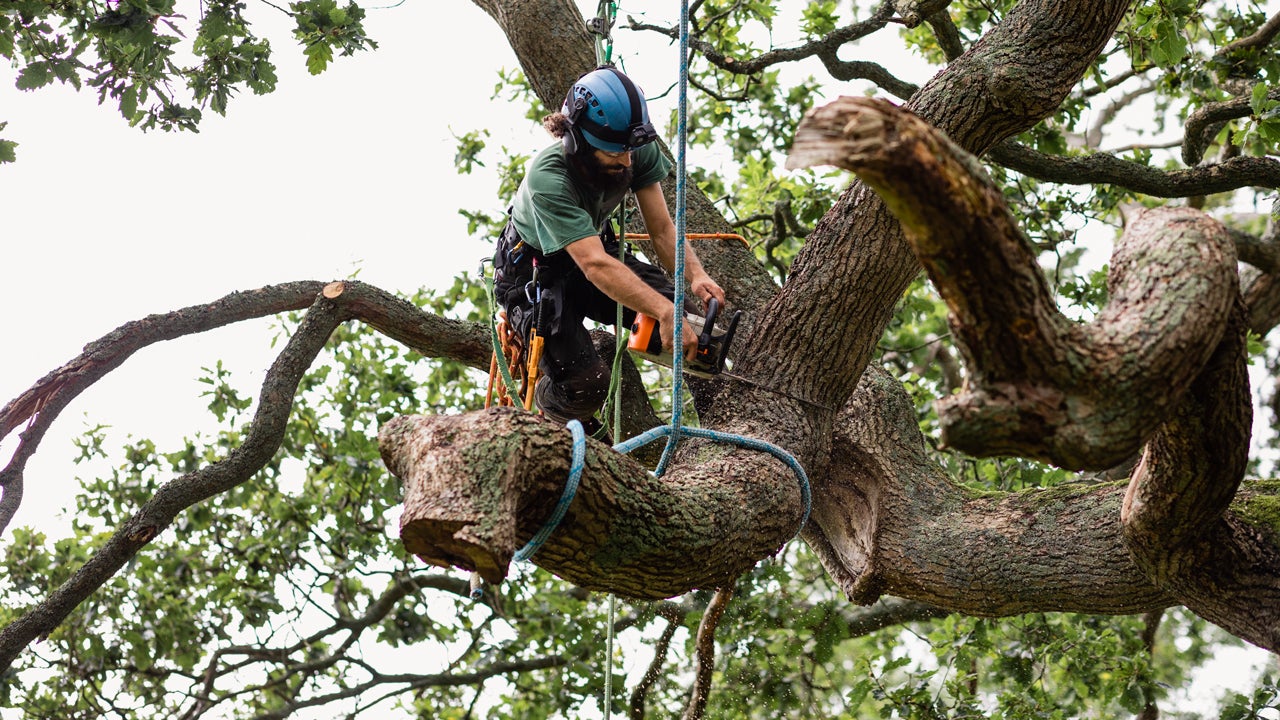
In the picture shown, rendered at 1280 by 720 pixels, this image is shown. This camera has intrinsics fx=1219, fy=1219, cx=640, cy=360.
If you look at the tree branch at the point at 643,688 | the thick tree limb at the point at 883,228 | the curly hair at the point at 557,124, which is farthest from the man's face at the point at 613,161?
the tree branch at the point at 643,688

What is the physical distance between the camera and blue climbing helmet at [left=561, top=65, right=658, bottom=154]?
3.63m

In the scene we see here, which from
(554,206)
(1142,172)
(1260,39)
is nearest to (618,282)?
(554,206)

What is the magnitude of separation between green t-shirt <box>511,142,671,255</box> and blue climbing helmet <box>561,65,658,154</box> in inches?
3.7

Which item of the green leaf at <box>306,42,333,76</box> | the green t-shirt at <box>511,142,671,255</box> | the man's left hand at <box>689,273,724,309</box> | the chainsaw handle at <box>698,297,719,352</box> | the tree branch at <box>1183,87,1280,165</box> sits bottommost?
the chainsaw handle at <box>698,297,719,352</box>

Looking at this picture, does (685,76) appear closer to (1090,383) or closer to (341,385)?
(1090,383)

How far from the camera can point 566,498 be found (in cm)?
255

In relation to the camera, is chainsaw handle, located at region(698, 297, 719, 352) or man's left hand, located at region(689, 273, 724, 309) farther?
man's left hand, located at region(689, 273, 724, 309)

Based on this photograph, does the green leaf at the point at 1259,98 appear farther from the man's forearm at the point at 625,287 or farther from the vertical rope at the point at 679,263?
the man's forearm at the point at 625,287

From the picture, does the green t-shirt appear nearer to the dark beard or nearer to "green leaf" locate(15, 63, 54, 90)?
the dark beard

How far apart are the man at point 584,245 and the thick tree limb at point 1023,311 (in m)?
1.51

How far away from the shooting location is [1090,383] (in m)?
2.12

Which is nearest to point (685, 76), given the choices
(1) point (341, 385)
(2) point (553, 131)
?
(2) point (553, 131)

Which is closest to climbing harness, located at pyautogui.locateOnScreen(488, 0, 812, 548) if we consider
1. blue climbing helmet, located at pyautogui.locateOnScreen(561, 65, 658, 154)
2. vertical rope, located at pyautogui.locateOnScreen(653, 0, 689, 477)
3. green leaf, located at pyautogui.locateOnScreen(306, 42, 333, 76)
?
vertical rope, located at pyautogui.locateOnScreen(653, 0, 689, 477)

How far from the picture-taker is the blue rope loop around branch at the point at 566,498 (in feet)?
8.36
